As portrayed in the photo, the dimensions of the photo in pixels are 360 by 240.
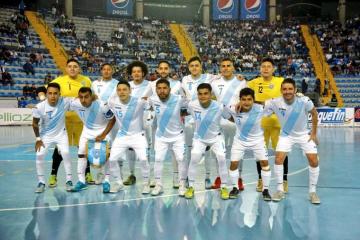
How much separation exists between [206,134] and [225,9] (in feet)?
95.8

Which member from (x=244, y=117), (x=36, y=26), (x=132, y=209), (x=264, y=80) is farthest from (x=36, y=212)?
(x=36, y=26)

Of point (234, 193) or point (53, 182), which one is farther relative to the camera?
point (53, 182)

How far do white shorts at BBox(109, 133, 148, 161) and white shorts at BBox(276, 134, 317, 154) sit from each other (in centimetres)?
191

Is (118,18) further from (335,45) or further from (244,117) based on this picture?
(244,117)

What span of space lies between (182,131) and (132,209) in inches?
56.2

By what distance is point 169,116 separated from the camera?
585 cm

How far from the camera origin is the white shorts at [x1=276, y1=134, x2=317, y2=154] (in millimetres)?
5484

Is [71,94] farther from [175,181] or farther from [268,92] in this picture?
[268,92]

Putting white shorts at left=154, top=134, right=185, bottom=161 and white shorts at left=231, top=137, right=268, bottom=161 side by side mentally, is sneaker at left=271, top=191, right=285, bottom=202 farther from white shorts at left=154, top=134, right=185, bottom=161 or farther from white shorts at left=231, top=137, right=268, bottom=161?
white shorts at left=154, top=134, right=185, bottom=161

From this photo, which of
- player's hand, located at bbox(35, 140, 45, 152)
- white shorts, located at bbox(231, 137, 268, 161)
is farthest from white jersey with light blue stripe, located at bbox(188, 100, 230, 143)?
player's hand, located at bbox(35, 140, 45, 152)

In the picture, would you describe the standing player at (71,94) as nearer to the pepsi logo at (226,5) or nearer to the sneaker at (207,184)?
the sneaker at (207,184)

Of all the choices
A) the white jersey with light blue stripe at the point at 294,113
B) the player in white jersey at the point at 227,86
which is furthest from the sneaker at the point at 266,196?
the white jersey with light blue stripe at the point at 294,113

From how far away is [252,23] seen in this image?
3297cm

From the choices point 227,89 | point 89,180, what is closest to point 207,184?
point 227,89
